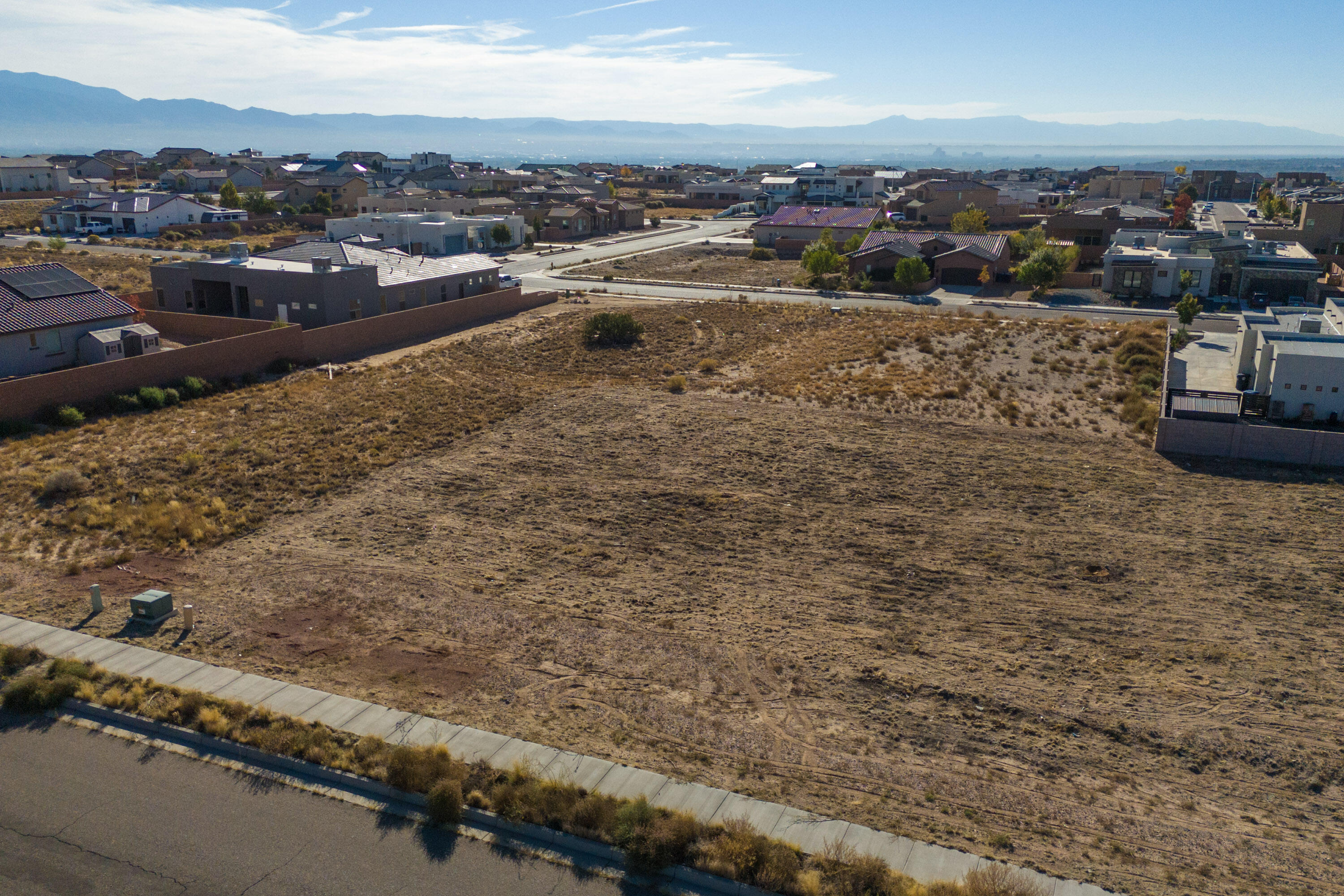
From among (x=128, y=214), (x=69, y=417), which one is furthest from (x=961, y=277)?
(x=128, y=214)

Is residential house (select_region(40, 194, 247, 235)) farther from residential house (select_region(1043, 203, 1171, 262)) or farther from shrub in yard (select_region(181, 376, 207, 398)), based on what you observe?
residential house (select_region(1043, 203, 1171, 262))

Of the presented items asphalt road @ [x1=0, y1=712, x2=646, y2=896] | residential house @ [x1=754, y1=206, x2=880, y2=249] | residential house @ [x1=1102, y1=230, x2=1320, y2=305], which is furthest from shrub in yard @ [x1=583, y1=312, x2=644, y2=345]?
residential house @ [x1=754, y1=206, x2=880, y2=249]

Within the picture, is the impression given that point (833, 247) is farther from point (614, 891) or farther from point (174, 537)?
point (614, 891)

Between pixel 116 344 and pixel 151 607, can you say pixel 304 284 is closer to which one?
pixel 116 344

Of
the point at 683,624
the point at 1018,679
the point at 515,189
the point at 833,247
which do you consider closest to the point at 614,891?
the point at 683,624

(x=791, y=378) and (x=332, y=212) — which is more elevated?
(x=332, y=212)

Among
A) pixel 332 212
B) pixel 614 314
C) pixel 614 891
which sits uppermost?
pixel 332 212
